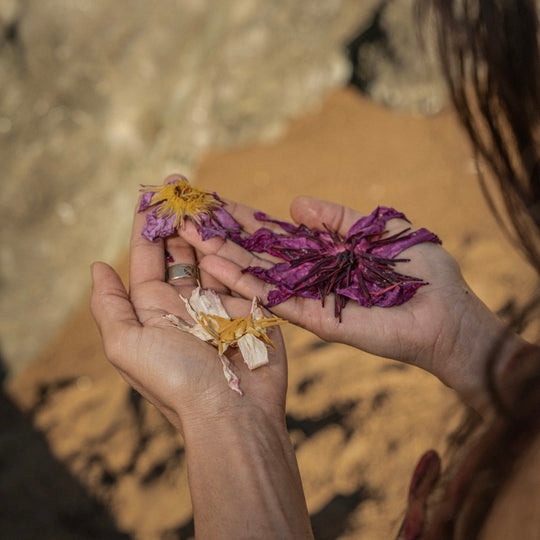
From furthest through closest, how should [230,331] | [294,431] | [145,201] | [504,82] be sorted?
[294,431]
[145,201]
[230,331]
[504,82]

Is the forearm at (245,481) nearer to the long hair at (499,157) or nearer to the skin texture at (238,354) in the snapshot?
the skin texture at (238,354)

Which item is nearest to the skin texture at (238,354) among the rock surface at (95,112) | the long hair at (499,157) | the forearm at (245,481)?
the forearm at (245,481)

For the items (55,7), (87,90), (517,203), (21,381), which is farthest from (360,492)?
(55,7)

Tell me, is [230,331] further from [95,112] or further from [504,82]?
[95,112]

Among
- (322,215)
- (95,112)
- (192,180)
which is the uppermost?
(95,112)

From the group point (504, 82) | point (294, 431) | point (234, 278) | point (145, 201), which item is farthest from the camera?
point (294, 431)

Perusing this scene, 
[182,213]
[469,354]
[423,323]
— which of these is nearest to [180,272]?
[182,213]
